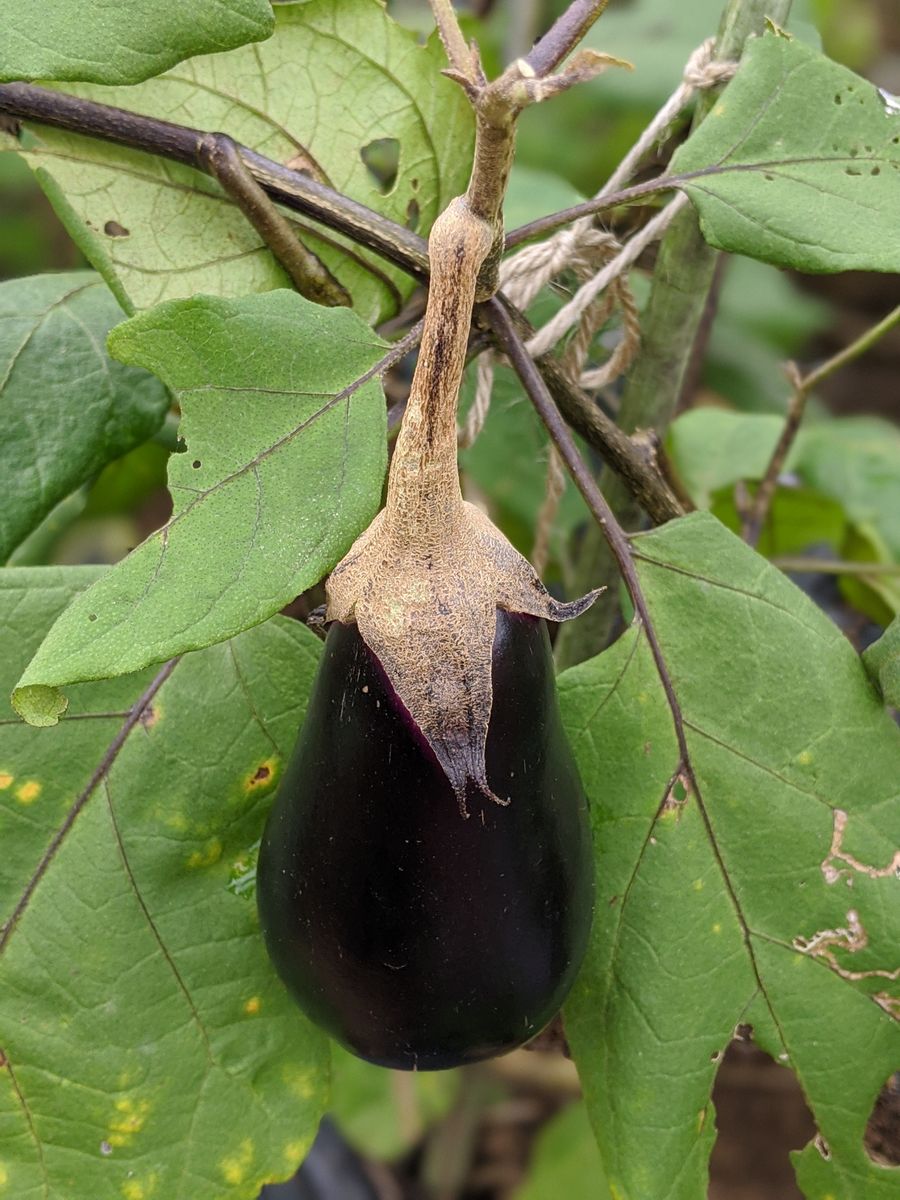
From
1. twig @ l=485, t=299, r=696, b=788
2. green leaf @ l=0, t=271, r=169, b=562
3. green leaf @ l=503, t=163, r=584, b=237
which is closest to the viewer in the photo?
twig @ l=485, t=299, r=696, b=788

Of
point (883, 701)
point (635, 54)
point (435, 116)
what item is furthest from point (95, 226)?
point (635, 54)

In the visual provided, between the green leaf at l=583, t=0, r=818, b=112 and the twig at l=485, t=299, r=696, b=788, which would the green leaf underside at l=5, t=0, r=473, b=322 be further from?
the green leaf at l=583, t=0, r=818, b=112

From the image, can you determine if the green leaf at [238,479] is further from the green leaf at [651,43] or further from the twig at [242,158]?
the green leaf at [651,43]

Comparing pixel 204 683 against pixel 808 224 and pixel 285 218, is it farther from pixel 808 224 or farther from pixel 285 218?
pixel 808 224

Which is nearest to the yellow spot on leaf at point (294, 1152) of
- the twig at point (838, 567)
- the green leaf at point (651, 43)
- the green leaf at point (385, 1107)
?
the twig at point (838, 567)

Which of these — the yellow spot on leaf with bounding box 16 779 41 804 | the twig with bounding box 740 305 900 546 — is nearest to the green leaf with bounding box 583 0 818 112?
the twig with bounding box 740 305 900 546

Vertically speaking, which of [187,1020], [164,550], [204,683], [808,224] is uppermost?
[808,224]
